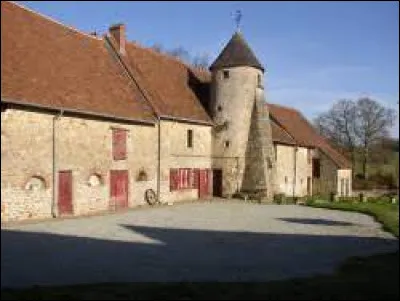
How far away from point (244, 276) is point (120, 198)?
14.9 m

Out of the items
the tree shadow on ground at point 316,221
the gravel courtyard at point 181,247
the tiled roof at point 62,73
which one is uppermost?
the tiled roof at point 62,73

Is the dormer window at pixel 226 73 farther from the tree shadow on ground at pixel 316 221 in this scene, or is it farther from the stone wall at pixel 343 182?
the stone wall at pixel 343 182

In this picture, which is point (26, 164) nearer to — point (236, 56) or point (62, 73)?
point (62, 73)

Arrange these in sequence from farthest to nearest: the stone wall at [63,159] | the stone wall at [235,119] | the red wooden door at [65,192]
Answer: the stone wall at [235,119] → the red wooden door at [65,192] → the stone wall at [63,159]

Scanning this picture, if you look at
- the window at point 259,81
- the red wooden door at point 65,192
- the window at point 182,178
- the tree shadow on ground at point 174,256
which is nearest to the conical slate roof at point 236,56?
the window at point 259,81

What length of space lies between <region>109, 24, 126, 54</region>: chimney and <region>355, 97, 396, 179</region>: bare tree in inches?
1598

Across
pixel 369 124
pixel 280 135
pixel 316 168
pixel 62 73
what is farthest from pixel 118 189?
pixel 369 124

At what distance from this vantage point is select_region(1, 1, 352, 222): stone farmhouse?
1947 cm

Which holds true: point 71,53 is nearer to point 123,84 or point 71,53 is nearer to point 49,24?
point 49,24

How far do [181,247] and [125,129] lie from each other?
38.9ft

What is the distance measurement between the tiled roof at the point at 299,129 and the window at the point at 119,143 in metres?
18.1

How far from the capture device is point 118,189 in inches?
970

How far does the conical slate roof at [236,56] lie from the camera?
32.5m

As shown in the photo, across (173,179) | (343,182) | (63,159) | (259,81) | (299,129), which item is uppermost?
(259,81)
